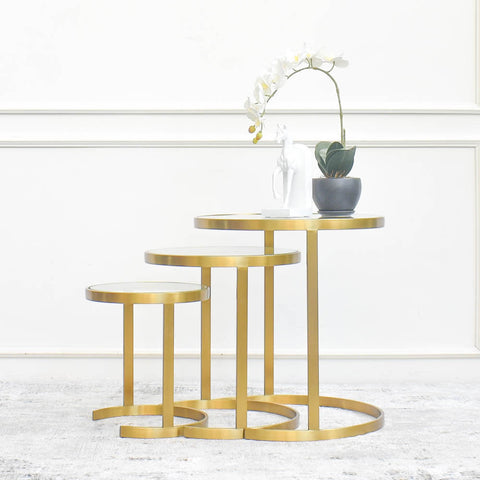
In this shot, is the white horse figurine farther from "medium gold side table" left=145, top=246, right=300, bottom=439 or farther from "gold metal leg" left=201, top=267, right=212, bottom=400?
"gold metal leg" left=201, top=267, right=212, bottom=400

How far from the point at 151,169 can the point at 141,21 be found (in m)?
0.52

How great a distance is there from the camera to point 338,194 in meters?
2.31

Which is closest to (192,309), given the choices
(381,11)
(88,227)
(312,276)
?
(88,227)

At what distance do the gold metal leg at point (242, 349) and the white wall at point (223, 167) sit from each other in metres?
0.78

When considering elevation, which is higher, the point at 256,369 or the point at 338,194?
the point at 338,194

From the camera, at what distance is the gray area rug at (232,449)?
1.91 meters

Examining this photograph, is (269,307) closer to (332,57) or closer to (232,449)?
(232,449)

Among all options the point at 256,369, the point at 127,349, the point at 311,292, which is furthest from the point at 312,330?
the point at 256,369

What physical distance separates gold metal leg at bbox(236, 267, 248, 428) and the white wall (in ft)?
2.56

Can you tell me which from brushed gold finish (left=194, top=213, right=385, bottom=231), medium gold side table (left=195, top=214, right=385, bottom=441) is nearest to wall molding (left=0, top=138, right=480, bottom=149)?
medium gold side table (left=195, top=214, right=385, bottom=441)

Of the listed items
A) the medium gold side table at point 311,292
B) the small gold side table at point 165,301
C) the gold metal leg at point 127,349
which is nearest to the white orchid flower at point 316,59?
the medium gold side table at point 311,292

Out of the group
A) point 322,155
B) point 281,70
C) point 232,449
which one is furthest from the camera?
point 322,155

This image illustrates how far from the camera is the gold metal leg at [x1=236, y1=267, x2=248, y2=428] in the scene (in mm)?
2191

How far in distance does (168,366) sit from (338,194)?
653mm
